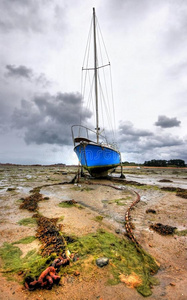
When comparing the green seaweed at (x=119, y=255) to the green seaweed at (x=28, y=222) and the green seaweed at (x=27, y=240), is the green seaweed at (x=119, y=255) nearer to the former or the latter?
the green seaweed at (x=27, y=240)

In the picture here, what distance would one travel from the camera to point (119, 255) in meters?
2.62

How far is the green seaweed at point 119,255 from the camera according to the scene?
216 cm

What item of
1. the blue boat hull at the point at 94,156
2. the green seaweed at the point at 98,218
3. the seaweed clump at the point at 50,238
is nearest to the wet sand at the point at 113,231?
the green seaweed at the point at 98,218

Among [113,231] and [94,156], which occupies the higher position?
[94,156]

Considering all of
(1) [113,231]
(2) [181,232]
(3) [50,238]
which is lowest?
(2) [181,232]

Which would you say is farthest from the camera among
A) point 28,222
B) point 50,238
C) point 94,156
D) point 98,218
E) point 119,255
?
point 94,156

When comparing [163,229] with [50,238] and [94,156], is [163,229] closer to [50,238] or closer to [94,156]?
[50,238]

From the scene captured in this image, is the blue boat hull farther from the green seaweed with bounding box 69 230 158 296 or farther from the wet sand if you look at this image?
the green seaweed with bounding box 69 230 158 296

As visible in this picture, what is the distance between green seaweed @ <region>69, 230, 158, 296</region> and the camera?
2.16 m

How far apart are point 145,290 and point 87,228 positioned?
1916mm

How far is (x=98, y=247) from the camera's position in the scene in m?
2.80

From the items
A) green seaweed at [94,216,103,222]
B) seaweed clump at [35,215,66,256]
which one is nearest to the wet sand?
green seaweed at [94,216,103,222]

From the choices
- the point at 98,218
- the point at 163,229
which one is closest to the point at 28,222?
the point at 98,218

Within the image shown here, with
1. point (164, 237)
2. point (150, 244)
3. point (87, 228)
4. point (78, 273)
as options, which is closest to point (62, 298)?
point (78, 273)
